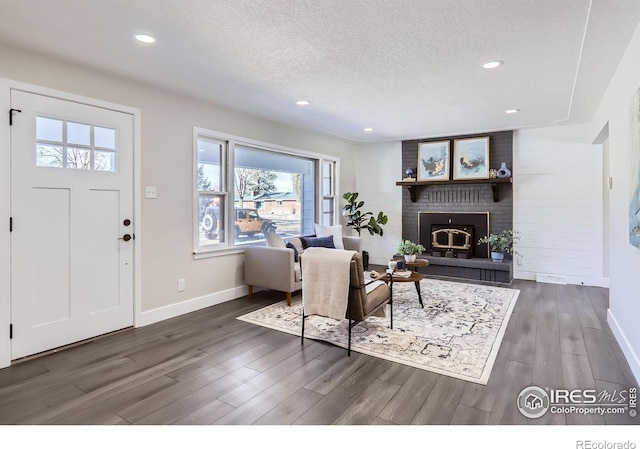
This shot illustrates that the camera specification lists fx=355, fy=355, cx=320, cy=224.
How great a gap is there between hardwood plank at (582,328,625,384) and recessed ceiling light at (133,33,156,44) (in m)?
4.02

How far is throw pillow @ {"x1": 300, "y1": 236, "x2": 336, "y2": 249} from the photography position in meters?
5.07

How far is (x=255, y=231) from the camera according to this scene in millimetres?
5145

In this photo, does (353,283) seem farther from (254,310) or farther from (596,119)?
(596,119)

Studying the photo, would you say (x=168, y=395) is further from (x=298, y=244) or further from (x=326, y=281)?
(x=298, y=244)

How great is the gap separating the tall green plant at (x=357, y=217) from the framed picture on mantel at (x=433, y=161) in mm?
1094

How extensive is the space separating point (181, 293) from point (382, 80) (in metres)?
3.15

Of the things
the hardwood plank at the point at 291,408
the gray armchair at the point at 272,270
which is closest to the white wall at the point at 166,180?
the gray armchair at the point at 272,270

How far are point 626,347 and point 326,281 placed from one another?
94.8 inches

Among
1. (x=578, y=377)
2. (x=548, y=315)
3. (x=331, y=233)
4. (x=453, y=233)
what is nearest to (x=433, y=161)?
(x=453, y=233)

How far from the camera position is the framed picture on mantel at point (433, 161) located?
6.43 meters

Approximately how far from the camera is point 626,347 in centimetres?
278

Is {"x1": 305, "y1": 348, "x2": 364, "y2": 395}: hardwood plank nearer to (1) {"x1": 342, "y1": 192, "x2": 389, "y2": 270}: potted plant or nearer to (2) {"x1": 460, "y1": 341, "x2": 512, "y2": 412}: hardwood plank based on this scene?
(2) {"x1": 460, "y1": 341, "x2": 512, "y2": 412}: hardwood plank
